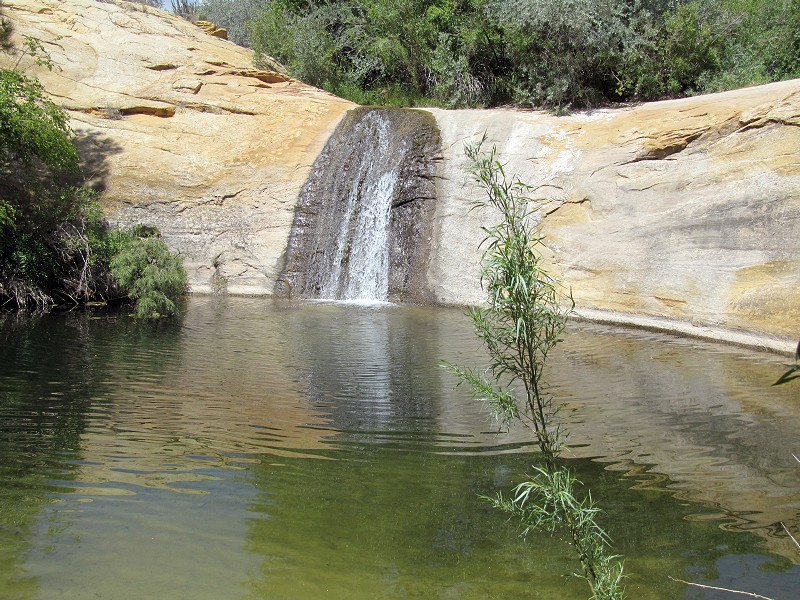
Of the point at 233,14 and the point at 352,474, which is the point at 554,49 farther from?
the point at 233,14

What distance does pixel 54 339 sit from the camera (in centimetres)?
1152

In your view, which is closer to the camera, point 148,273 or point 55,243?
point 148,273

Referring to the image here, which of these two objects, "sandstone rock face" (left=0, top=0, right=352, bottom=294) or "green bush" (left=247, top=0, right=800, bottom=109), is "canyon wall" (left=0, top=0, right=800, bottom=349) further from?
"green bush" (left=247, top=0, right=800, bottom=109)

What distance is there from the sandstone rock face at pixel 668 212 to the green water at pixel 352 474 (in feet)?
6.67

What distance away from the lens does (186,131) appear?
19.0 meters

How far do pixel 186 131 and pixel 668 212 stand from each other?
11730 millimetres

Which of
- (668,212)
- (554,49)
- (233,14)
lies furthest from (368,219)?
(233,14)

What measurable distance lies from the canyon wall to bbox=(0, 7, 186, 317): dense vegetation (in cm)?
249

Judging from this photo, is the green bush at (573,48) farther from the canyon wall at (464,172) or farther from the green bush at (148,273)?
the green bush at (148,273)

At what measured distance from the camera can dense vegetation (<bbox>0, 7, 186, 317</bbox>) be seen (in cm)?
1412

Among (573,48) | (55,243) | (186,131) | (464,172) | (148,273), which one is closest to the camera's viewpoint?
(148,273)

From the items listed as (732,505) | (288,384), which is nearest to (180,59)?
(288,384)

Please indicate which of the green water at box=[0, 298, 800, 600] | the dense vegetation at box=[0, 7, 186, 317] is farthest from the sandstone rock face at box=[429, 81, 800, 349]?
the dense vegetation at box=[0, 7, 186, 317]

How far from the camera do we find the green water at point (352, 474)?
436 centimetres
